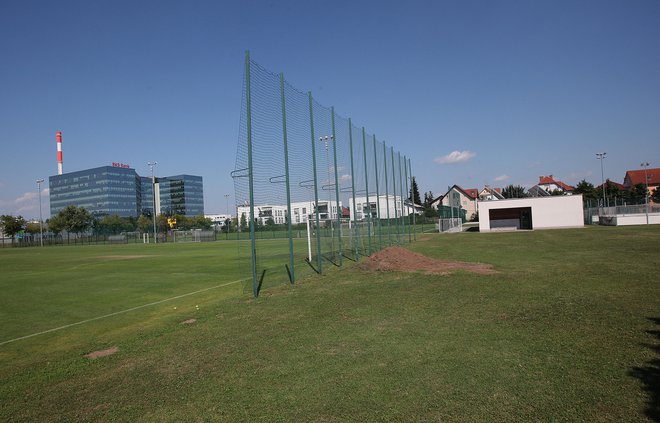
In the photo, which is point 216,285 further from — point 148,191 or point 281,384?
point 148,191

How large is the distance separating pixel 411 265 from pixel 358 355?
8810 millimetres

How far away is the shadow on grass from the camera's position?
11.1 feet

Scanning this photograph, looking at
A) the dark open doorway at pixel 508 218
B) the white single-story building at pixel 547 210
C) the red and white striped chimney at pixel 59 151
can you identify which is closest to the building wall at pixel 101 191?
the red and white striped chimney at pixel 59 151

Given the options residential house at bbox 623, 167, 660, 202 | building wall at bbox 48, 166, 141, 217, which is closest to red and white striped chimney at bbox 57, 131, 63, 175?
building wall at bbox 48, 166, 141, 217

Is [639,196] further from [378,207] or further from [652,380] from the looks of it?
[652,380]

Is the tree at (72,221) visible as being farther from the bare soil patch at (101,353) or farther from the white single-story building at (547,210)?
the bare soil patch at (101,353)

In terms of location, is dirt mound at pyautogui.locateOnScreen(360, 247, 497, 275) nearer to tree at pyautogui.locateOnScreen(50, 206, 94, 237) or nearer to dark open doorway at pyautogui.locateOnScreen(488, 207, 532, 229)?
dark open doorway at pyautogui.locateOnScreen(488, 207, 532, 229)

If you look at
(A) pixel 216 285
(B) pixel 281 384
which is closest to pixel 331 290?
(A) pixel 216 285

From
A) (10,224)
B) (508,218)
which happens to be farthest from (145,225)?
(508,218)

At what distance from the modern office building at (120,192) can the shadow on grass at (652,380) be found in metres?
122

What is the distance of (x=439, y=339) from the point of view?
18.3 ft

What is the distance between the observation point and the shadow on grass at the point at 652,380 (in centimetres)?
338

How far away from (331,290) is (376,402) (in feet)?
20.9

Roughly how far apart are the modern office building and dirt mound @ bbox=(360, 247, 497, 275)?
112 meters
